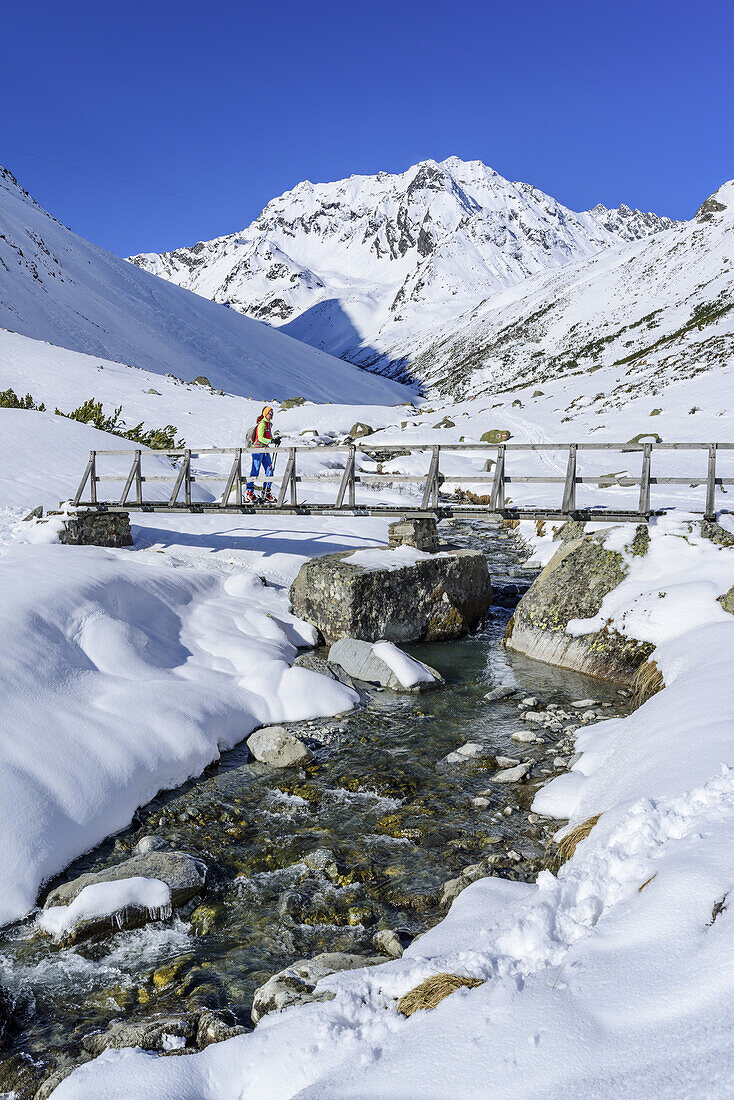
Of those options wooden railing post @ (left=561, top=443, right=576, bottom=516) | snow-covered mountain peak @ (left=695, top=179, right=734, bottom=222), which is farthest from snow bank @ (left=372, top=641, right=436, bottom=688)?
snow-covered mountain peak @ (left=695, top=179, right=734, bottom=222)

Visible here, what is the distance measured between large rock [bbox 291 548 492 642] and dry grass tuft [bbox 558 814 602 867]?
6.93 metres

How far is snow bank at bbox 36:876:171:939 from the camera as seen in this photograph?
528 centimetres

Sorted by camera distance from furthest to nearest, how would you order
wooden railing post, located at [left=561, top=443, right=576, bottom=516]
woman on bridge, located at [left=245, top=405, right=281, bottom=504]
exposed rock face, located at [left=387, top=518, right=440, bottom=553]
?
woman on bridge, located at [left=245, top=405, right=281, bottom=504]
exposed rock face, located at [left=387, top=518, right=440, bottom=553]
wooden railing post, located at [left=561, top=443, right=576, bottom=516]

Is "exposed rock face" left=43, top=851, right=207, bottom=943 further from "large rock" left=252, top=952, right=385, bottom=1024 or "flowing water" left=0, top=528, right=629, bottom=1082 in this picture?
"large rock" left=252, top=952, right=385, bottom=1024

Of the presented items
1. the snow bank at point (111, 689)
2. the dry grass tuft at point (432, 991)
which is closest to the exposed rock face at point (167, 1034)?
the dry grass tuft at point (432, 991)

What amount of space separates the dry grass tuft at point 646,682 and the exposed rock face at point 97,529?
423 inches

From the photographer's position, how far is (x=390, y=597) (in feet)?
41.3

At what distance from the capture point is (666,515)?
40.5 feet

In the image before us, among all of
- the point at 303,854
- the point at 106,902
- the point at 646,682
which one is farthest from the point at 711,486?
the point at 106,902

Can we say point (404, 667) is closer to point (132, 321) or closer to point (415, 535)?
point (415, 535)

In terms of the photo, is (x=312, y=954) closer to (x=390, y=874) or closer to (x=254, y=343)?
(x=390, y=874)

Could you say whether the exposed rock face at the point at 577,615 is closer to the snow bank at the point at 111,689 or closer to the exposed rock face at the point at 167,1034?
the snow bank at the point at 111,689

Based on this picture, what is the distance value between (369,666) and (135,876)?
5513 mm

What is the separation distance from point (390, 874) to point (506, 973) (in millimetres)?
2424
